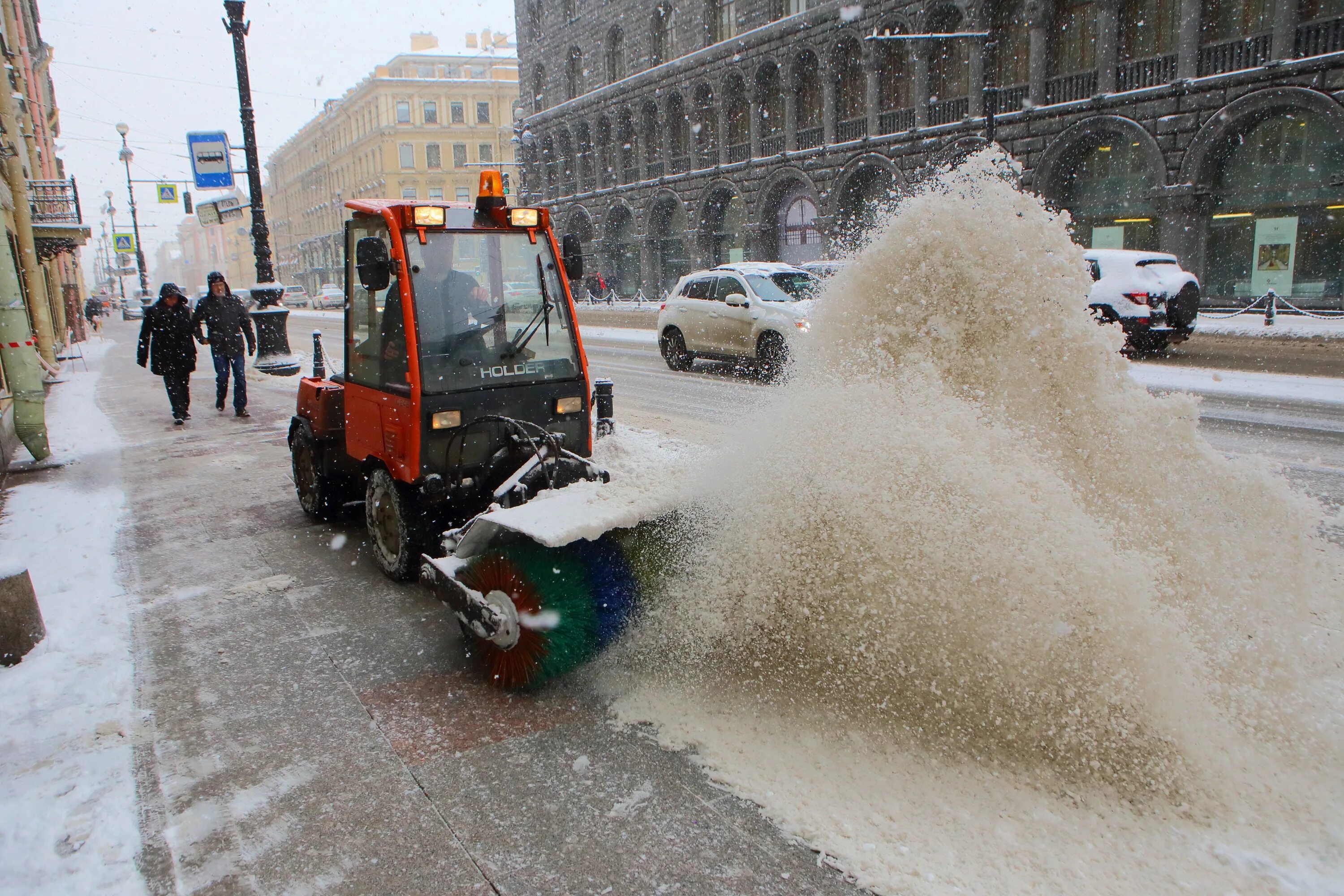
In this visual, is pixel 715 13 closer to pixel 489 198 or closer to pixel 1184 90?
pixel 1184 90

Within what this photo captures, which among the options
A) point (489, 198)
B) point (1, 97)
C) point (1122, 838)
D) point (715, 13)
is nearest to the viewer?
point (1122, 838)

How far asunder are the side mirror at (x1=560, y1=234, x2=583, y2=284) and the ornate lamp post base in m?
12.2

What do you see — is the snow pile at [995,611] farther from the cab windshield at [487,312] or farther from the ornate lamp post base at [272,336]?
the ornate lamp post base at [272,336]

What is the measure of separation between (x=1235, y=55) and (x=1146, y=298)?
9968 mm

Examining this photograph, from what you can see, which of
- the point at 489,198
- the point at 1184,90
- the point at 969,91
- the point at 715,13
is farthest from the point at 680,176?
the point at 489,198

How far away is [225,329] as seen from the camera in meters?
11.6

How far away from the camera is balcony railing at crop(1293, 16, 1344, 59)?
1916 cm

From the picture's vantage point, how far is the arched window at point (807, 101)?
31.6m

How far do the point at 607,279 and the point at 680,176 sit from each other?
6.95m

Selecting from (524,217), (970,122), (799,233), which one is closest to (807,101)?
(799,233)

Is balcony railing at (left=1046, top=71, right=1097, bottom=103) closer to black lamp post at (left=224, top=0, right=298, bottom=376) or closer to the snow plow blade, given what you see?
black lamp post at (left=224, top=0, right=298, bottom=376)

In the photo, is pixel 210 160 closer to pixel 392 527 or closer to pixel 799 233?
pixel 392 527

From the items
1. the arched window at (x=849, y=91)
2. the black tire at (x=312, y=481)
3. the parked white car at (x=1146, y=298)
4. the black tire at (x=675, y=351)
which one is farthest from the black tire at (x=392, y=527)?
the arched window at (x=849, y=91)

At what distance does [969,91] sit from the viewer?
26.2 meters
